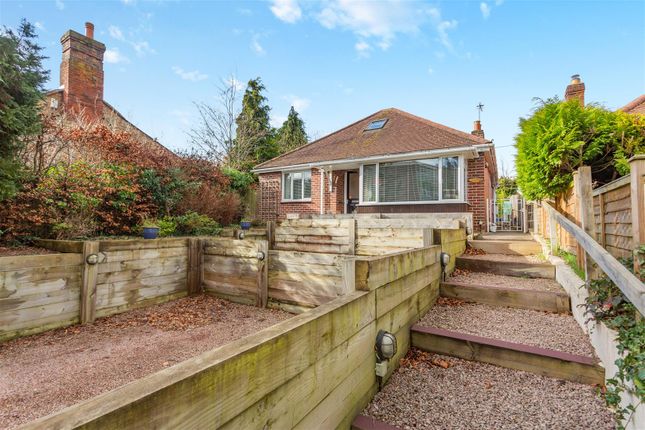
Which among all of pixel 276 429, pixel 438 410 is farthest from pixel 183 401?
pixel 438 410

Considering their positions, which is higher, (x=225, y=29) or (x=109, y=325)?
(x=225, y=29)

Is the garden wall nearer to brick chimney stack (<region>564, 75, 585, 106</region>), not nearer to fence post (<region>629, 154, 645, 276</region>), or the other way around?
fence post (<region>629, 154, 645, 276</region>)

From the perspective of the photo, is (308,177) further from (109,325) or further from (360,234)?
(109,325)

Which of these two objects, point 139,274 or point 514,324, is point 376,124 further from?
point 514,324

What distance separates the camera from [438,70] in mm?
10742

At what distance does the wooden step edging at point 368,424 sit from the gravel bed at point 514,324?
1.32 metres

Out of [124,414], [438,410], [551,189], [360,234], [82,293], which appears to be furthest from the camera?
[360,234]

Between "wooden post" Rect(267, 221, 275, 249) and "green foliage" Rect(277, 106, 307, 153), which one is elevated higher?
"green foliage" Rect(277, 106, 307, 153)

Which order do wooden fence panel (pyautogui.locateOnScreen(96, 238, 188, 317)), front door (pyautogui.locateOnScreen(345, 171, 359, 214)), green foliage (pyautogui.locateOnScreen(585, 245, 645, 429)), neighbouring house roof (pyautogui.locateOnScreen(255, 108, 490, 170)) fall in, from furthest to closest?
front door (pyautogui.locateOnScreen(345, 171, 359, 214))
neighbouring house roof (pyautogui.locateOnScreen(255, 108, 490, 170))
wooden fence panel (pyautogui.locateOnScreen(96, 238, 188, 317))
green foliage (pyautogui.locateOnScreen(585, 245, 645, 429))

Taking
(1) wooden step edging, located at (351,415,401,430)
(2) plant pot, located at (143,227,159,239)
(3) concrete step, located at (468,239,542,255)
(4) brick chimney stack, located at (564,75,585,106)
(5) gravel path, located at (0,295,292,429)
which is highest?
(4) brick chimney stack, located at (564,75,585,106)

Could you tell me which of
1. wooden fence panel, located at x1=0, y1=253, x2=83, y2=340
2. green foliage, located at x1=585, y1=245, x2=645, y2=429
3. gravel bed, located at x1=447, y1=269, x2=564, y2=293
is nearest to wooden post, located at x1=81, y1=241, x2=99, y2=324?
wooden fence panel, located at x1=0, y1=253, x2=83, y2=340

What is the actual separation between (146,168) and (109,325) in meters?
3.98

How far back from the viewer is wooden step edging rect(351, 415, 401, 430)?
1800 mm

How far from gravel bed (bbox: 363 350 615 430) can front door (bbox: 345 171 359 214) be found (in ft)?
32.8
